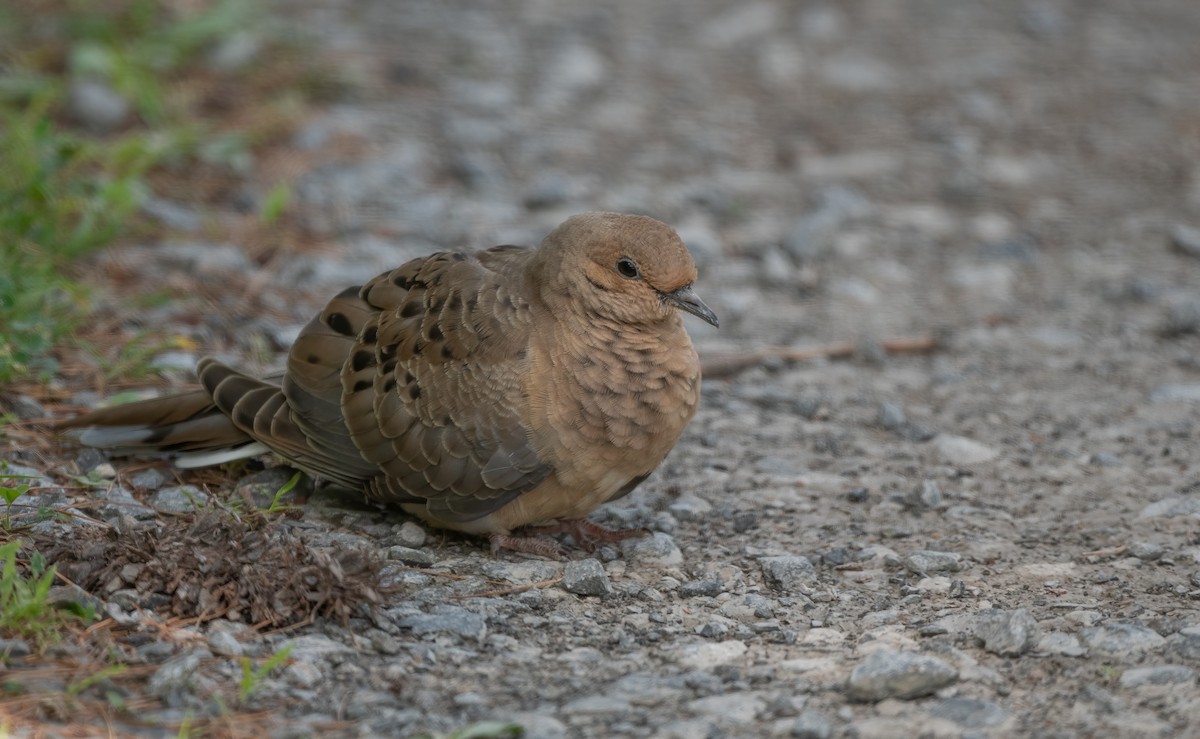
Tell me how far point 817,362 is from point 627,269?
1.92m

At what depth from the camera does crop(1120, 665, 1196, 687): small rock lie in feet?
11.6

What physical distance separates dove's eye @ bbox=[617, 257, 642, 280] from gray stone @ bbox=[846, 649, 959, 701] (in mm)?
1491

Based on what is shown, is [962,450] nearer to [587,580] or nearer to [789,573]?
[789,573]

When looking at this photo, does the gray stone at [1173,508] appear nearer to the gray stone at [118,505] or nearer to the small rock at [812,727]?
the small rock at [812,727]

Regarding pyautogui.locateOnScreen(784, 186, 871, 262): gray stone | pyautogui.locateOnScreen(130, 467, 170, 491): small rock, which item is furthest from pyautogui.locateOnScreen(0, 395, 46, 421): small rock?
pyautogui.locateOnScreen(784, 186, 871, 262): gray stone

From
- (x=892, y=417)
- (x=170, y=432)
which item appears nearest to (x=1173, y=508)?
(x=892, y=417)

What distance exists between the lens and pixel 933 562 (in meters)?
4.38

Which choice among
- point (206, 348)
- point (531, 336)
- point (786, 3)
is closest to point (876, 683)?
point (531, 336)

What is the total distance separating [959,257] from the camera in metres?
7.28

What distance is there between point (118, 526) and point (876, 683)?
2.15m

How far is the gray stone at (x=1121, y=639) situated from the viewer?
12.2 ft

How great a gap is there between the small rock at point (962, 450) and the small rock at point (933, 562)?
89 cm

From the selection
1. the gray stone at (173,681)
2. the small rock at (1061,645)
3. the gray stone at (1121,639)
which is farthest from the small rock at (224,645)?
the gray stone at (1121,639)

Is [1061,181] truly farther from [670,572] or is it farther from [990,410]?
[670,572]
